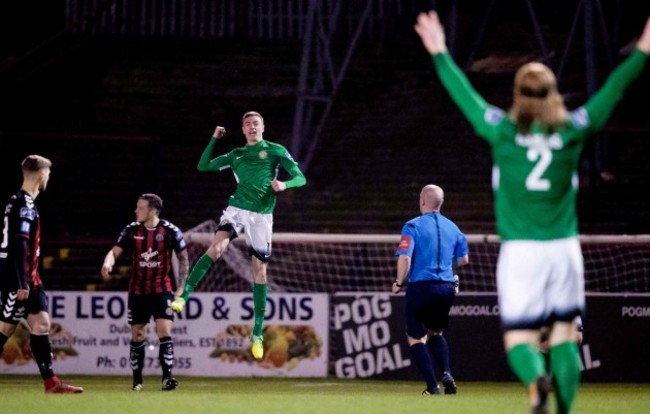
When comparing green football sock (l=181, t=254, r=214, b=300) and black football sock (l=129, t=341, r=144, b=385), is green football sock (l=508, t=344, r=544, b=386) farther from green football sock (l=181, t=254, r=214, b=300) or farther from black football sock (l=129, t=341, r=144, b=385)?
black football sock (l=129, t=341, r=144, b=385)

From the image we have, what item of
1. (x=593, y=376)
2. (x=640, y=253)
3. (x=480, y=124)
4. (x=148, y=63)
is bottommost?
(x=593, y=376)

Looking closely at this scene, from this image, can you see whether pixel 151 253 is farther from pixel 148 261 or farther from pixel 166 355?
pixel 166 355

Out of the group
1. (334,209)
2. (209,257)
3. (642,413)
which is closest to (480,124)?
(642,413)

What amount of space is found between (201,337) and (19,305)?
16.6 feet

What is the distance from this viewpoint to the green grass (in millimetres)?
9305

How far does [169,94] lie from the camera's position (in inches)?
982

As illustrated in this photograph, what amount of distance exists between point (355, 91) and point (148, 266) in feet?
45.3

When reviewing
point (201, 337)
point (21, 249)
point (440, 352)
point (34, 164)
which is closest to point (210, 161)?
point (34, 164)

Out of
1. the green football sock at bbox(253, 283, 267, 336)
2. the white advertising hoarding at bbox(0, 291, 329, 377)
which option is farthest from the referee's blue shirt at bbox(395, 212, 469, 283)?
the white advertising hoarding at bbox(0, 291, 329, 377)

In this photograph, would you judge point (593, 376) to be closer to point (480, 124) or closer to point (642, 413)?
point (642, 413)

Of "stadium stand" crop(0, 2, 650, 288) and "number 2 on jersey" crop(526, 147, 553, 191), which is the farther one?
"stadium stand" crop(0, 2, 650, 288)

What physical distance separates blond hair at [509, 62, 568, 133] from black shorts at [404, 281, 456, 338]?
207 inches

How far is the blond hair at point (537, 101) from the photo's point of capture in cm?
599

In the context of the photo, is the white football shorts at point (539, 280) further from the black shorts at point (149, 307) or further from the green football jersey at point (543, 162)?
the black shorts at point (149, 307)
